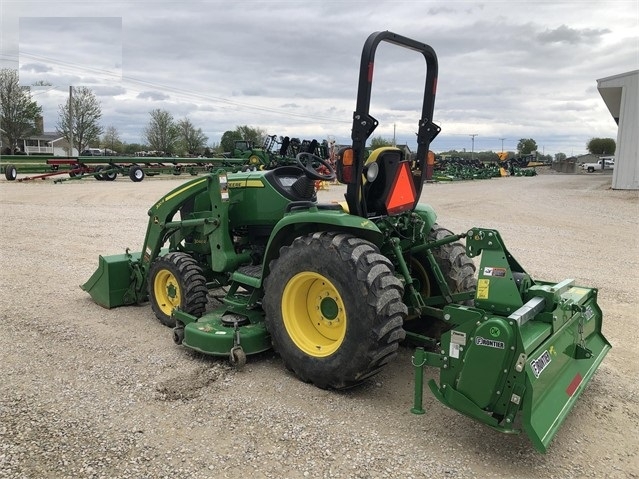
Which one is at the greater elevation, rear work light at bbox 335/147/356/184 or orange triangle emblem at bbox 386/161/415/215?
rear work light at bbox 335/147/356/184

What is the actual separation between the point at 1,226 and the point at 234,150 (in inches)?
726

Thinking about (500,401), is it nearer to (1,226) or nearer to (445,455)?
(445,455)

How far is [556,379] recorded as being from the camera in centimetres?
337

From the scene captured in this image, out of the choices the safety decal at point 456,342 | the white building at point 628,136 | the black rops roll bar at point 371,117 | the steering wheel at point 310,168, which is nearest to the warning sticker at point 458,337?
the safety decal at point 456,342

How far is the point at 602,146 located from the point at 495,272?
9097 cm

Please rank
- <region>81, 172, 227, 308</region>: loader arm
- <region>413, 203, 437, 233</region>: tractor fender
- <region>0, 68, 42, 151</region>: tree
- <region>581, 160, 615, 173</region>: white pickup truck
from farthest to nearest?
1. <region>581, 160, 615, 173</region>: white pickup truck
2. <region>0, 68, 42, 151</region>: tree
3. <region>81, 172, 227, 308</region>: loader arm
4. <region>413, 203, 437, 233</region>: tractor fender

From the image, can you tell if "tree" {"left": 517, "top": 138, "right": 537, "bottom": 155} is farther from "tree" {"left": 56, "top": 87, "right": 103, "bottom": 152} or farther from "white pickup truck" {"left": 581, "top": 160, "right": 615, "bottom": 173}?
"tree" {"left": 56, "top": 87, "right": 103, "bottom": 152}

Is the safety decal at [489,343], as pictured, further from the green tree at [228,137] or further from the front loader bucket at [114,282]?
the green tree at [228,137]

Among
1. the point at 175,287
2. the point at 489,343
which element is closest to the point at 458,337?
the point at 489,343

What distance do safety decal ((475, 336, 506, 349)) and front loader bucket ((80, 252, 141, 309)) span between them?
4032 mm

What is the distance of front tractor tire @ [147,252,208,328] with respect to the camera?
5004mm

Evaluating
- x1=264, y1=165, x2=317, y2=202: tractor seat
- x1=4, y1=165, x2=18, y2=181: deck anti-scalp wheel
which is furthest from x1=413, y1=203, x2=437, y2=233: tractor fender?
x1=4, y1=165, x2=18, y2=181: deck anti-scalp wheel

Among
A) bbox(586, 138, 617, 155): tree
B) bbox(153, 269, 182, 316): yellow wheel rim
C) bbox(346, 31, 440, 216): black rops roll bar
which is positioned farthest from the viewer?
bbox(586, 138, 617, 155): tree

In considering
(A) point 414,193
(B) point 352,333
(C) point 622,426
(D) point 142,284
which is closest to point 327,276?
(B) point 352,333
